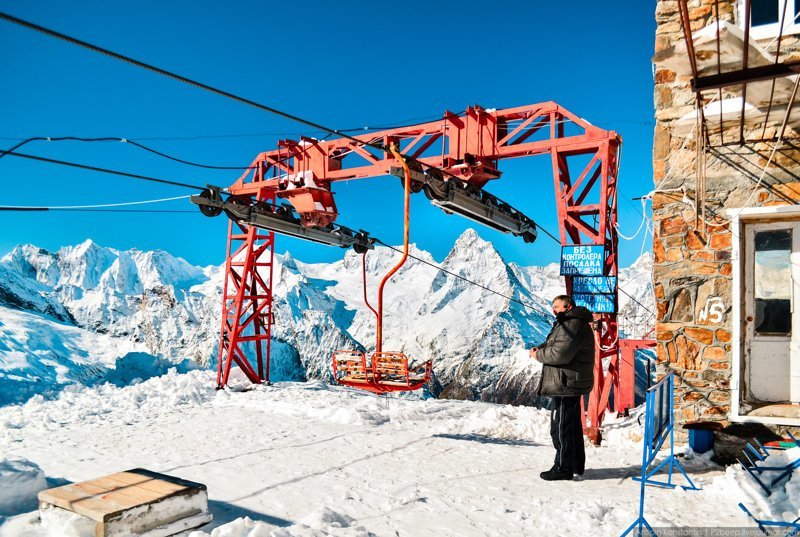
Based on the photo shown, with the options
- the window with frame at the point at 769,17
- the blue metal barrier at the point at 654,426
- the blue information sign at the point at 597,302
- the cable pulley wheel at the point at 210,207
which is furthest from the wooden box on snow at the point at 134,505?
the cable pulley wheel at the point at 210,207

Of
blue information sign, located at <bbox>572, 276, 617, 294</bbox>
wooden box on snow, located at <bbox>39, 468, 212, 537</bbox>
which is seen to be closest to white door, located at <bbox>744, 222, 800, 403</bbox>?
blue information sign, located at <bbox>572, 276, 617, 294</bbox>

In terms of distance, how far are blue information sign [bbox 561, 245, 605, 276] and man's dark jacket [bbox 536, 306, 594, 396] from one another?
3254mm

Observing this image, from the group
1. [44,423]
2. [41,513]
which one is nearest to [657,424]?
[41,513]

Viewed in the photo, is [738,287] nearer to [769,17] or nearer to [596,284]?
[596,284]

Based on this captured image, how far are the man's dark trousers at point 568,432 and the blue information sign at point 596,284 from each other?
3.34m

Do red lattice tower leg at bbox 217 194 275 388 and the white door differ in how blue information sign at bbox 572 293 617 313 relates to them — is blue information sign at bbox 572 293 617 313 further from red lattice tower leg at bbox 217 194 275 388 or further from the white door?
red lattice tower leg at bbox 217 194 275 388

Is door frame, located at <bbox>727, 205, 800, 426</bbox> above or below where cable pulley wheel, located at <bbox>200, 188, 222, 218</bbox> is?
below

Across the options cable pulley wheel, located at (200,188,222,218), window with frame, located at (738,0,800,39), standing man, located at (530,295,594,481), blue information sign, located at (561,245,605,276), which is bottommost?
standing man, located at (530,295,594,481)

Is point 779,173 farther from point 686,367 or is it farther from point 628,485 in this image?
point 628,485

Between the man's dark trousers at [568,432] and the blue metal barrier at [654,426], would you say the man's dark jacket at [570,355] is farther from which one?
the blue metal barrier at [654,426]

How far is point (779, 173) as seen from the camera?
19.0 ft

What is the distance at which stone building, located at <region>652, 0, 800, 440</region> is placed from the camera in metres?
5.73

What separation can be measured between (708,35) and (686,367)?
11.5 ft


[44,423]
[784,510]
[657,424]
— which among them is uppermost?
[657,424]
